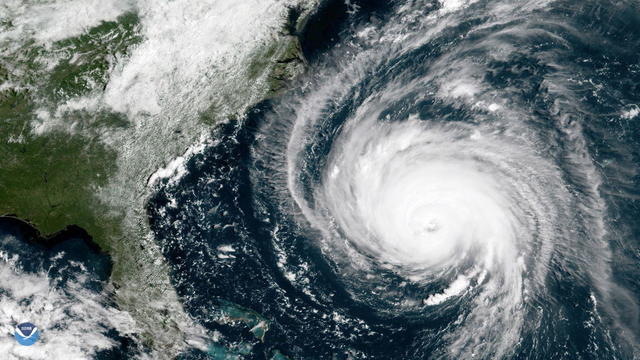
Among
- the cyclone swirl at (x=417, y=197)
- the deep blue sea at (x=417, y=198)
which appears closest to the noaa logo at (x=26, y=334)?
the deep blue sea at (x=417, y=198)

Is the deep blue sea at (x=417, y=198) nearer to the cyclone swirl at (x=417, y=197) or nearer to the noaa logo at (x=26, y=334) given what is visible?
the cyclone swirl at (x=417, y=197)

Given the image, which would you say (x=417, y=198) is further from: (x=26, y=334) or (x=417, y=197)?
(x=26, y=334)

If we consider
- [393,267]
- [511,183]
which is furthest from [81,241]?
[511,183]

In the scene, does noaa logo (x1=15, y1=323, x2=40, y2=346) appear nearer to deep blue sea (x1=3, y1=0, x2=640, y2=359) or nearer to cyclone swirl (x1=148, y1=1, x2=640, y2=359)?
deep blue sea (x1=3, y1=0, x2=640, y2=359)

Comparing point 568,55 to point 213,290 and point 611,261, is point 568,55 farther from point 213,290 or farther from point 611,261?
point 213,290

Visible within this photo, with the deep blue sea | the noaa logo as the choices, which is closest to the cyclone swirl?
the deep blue sea

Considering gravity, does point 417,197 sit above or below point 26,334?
above

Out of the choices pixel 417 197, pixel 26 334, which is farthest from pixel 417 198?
pixel 26 334
